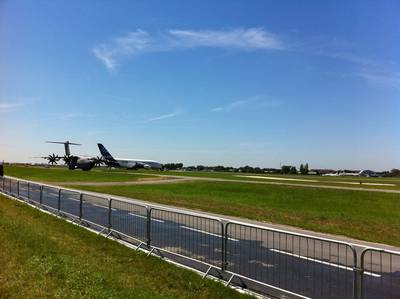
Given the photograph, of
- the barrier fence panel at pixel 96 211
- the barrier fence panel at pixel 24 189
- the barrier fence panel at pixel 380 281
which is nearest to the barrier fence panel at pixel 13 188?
the barrier fence panel at pixel 24 189

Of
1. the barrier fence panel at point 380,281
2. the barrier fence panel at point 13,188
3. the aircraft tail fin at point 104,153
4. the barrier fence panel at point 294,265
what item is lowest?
the barrier fence panel at point 380,281

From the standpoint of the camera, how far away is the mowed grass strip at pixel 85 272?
6.66 m

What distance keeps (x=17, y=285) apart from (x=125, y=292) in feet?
5.22

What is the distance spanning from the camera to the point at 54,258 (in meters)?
8.73

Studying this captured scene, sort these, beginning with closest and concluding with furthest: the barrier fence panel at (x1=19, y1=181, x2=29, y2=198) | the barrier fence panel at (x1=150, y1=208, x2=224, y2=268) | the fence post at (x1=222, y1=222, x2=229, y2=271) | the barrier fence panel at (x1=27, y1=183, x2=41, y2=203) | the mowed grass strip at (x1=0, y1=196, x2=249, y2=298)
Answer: the mowed grass strip at (x1=0, y1=196, x2=249, y2=298), the fence post at (x1=222, y1=222, x2=229, y2=271), the barrier fence panel at (x1=150, y1=208, x2=224, y2=268), the barrier fence panel at (x1=27, y1=183, x2=41, y2=203), the barrier fence panel at (x1=19, y1=181, x2=29, y2=198)

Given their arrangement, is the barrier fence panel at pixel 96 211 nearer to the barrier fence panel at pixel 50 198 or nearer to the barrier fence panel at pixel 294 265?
the barrier fence panel at pixel 50 198

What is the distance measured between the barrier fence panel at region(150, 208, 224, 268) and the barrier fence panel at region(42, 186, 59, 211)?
8.70m

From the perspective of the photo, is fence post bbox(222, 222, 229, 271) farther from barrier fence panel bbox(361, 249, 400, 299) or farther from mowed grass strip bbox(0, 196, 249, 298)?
barrier fence panel bbox(361, 249, 400, 299)

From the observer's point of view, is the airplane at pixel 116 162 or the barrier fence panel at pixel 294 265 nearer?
the barrier fence panel at pixel 294 265

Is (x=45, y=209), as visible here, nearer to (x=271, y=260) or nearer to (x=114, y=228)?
(x=114, y=228)

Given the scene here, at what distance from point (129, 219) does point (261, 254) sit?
175 inches

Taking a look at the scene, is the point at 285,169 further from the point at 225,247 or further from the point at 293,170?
the point at 225,247

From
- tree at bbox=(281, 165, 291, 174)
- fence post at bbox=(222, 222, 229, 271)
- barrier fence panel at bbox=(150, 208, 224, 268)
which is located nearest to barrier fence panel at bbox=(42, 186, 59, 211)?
barrier fence panel at bbox=(150, 208, 224, 268)

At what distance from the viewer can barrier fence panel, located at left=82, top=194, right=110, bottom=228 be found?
14017 millimetres
